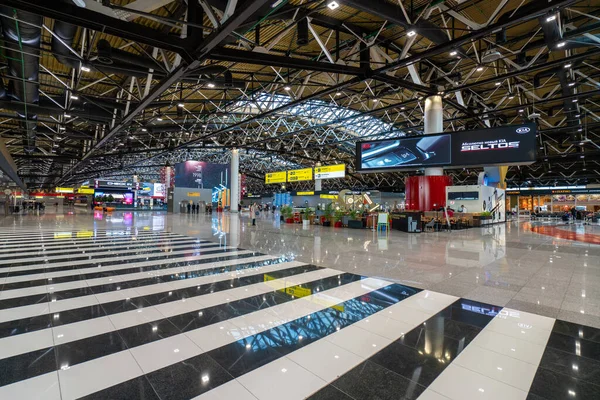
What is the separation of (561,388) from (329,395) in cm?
155

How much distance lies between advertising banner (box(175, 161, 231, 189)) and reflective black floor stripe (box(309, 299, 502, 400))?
33558 mm

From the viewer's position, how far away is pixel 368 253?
7.25 m

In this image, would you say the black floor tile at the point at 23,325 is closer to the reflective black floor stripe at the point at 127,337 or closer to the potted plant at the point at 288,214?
the reflective black floor stripe at the point at 127,337

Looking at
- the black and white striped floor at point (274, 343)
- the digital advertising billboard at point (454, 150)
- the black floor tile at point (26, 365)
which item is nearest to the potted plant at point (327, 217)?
the digital advertising billboard at point (454, 150)

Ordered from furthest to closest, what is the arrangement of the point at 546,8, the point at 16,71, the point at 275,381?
1. the point at 16,71
2. the point at 546,8
3. the point at 275,381

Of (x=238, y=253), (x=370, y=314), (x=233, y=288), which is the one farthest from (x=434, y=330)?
(x=238, y=253)

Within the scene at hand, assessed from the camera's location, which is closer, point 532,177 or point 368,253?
point 368,253

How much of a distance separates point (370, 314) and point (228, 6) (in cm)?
635

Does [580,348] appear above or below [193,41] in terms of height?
below

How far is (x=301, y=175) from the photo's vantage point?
30.6 meters

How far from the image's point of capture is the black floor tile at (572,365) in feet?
6.81

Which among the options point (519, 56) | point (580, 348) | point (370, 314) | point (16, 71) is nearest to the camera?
point (580, 348)

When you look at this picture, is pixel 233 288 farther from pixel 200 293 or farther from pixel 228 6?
pixel 228 6

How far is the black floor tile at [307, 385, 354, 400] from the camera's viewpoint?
1791 mm
